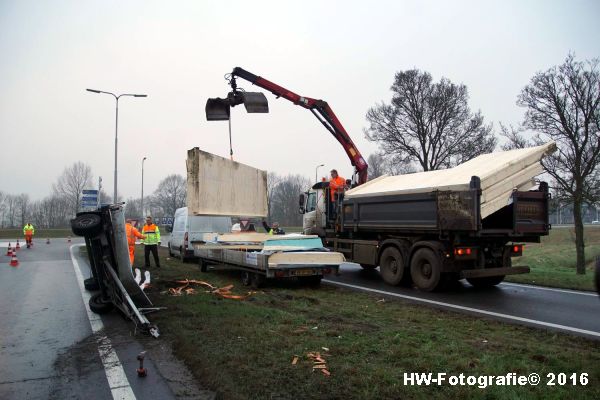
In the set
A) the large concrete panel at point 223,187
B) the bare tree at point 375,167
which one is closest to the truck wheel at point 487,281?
the large concrete panel at point 223,187

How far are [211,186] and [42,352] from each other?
5707 mm

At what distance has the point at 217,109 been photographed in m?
12.0

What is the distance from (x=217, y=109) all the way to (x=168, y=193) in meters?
69.2

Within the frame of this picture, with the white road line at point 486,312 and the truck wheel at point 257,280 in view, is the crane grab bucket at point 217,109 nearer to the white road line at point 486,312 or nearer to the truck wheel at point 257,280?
the truck wheel at point 257,280

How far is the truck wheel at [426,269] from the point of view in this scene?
977cm

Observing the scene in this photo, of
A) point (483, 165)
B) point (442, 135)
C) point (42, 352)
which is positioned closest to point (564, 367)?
point (42, 352)

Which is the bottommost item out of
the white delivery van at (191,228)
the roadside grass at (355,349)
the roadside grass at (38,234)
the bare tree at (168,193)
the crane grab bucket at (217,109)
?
the roadside grass at (355,349)

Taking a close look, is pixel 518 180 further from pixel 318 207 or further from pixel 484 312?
pixel 318 207

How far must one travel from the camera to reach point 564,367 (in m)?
4.53

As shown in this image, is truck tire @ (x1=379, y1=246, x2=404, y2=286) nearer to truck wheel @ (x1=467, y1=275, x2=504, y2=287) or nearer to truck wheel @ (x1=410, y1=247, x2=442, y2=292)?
truck wheel @ (x1=410, y1=247, x2=442, y2=292)

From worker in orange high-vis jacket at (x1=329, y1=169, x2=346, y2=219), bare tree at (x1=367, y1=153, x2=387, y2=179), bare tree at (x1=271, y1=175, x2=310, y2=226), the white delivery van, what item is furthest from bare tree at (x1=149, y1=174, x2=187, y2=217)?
worker in orange high-vis jacket at (x1=329, y1=169, x2=346, y2=219)

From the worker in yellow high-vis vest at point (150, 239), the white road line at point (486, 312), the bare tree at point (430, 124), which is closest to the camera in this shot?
the white road line at point (486, 312)

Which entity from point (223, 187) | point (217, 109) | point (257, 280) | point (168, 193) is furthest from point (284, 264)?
point (168, 193)

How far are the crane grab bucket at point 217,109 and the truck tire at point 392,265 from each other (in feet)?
17.2
